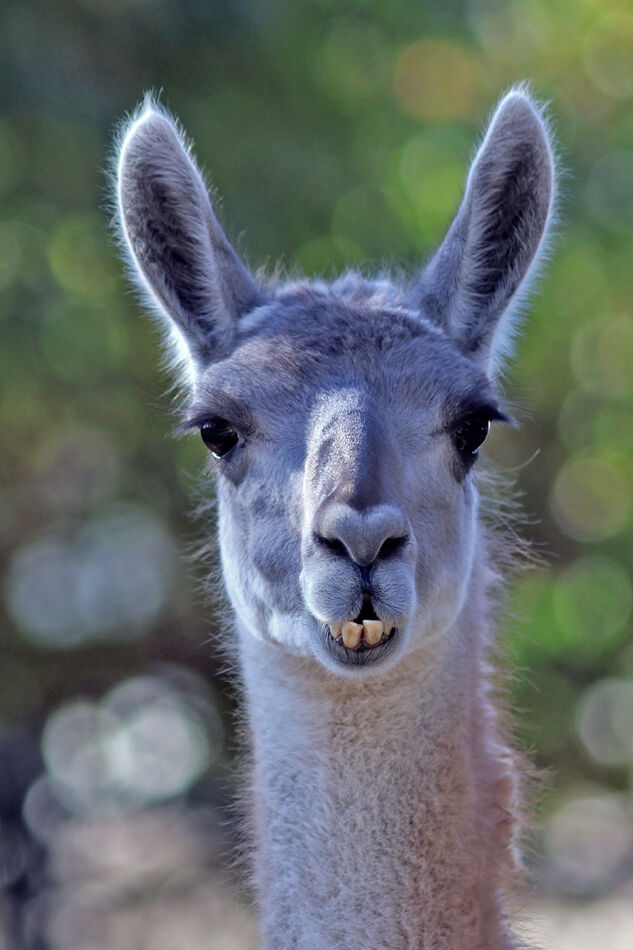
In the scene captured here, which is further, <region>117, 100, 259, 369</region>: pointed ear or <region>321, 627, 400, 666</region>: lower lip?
<region>117, 100, 259, 369</region>: pointed ear

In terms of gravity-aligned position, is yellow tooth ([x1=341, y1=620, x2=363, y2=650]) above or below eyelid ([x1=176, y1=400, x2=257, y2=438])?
below

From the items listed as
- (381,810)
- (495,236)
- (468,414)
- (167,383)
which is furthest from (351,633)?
(167,383)

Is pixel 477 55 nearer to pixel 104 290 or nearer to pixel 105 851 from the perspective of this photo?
pixel 104 290

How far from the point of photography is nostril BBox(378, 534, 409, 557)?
328 centimetres

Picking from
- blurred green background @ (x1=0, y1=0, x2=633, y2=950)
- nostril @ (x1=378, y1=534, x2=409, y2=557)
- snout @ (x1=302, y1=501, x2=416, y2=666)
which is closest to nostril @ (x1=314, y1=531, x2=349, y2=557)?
snout @ (x1=302, y1=501, x2=416, y2=666)

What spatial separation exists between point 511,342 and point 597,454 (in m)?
5.91

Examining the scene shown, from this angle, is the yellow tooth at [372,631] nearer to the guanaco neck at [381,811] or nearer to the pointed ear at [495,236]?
the guanaco neck at [381,811]

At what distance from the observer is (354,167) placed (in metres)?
9.10

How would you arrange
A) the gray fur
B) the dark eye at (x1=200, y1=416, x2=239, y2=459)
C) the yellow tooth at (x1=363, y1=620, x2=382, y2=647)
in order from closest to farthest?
the yellow tooth at (x1=363, y1=620, x2=382, y2=647) → the gray fur → the dark eye at (x1=200, y1=416, x2=239, y2=459)

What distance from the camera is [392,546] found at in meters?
3.30

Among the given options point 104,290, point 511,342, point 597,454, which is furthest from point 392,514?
point 597,454

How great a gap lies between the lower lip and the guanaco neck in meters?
0.30

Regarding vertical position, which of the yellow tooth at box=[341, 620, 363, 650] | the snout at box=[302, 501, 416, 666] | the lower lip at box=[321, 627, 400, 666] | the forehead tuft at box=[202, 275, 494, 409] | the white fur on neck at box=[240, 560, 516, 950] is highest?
the forehead tuft at box=[202, 275, 494, 409]

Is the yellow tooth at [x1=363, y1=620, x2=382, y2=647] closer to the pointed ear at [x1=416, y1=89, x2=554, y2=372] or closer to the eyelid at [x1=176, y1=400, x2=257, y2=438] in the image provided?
the eyelid at [x1=176, y1=400, x2=257, y2=438]
